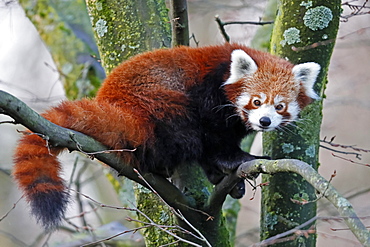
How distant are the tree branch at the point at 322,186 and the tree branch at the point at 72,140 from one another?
0.73m

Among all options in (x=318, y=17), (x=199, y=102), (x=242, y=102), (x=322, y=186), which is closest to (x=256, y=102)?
(x=242, y=102)

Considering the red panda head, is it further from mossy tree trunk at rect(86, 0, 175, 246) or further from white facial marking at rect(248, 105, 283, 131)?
mossy tree trunk at rect(86, 0, 175, 246)

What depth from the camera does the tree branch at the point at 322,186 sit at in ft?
6.43

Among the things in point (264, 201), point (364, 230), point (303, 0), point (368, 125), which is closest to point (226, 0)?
point (368, 125)

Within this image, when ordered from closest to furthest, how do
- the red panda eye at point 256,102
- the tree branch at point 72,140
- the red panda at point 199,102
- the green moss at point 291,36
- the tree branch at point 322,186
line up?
1. the tree branch at point 322,186
2. the tree branch at point 72,140
3. the red panda at point 199,102
4. the red panda eye at point 256,102
5. the green moss at point 291,36

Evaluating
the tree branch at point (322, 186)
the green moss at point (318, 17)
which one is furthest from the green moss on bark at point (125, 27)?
the tree branch at point (322, 186)

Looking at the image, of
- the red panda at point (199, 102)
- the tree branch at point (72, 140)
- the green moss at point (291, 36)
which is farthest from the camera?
the green moss at point (291, 36)

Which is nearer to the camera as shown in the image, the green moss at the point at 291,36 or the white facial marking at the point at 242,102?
the white facial marking at the point at 242,102

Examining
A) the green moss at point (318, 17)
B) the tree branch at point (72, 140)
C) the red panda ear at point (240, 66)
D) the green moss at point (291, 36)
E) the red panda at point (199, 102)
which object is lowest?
the tree branch at point (72, 140)

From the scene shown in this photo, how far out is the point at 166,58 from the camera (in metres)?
3.71

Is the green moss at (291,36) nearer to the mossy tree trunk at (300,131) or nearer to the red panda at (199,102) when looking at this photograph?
the mossy tree trunk at (300,131)

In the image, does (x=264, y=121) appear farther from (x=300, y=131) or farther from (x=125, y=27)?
(x=125, y=27)

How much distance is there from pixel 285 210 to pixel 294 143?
1.85 ft

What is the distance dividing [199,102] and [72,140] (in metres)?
1.34
